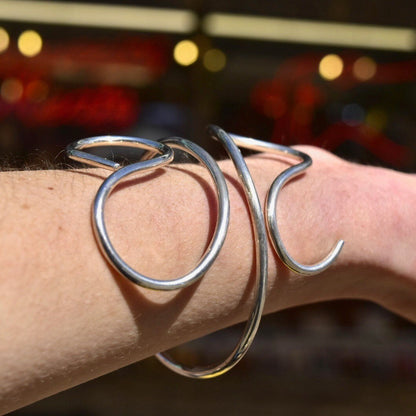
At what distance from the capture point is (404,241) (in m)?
0.97

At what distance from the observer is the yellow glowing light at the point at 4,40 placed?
3118 mm

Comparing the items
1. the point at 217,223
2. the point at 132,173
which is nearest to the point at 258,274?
the point at 217,223

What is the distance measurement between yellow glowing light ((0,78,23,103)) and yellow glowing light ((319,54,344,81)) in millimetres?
1672

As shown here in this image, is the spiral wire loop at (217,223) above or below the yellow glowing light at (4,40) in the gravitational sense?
below

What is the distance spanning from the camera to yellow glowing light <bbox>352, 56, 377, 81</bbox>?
128 inches

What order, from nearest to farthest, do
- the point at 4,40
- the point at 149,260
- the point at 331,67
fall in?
the point at 149,260
the point at 4,40
the point at 331,67

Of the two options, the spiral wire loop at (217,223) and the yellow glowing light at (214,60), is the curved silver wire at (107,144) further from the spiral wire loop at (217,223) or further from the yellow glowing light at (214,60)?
the yellow glowing light at (214,60)

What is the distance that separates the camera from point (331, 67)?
10.7 ft

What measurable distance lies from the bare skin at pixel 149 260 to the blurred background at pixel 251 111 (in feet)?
7.33

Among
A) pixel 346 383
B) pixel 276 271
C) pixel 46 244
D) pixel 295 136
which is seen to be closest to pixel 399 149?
pixel 295 136

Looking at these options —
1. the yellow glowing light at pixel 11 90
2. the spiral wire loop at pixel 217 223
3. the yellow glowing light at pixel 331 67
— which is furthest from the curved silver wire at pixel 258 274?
the yellow glowing light at pixel 11 90

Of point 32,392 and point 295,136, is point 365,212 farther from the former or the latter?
point 295,136

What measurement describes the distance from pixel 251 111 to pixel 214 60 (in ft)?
1.16

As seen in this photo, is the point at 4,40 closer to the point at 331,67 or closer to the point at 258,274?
the point at 331,67
